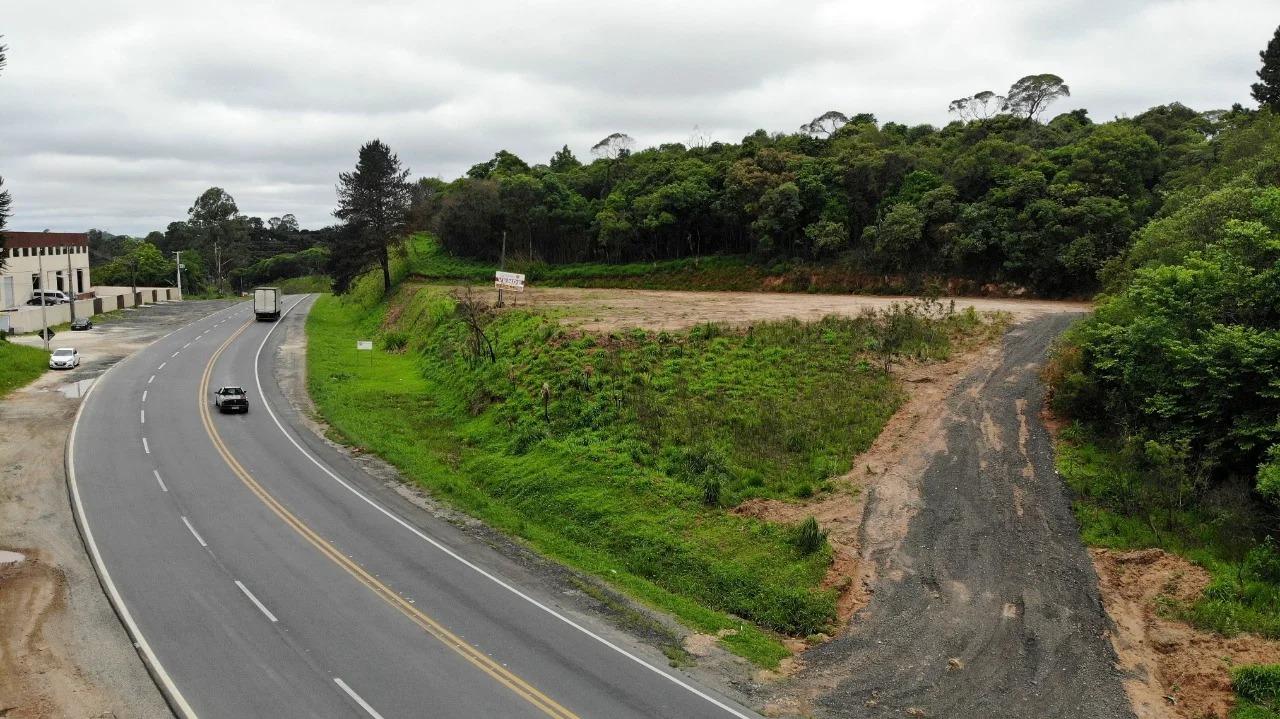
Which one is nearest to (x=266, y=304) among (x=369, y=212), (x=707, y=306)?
(x=369, y=212)

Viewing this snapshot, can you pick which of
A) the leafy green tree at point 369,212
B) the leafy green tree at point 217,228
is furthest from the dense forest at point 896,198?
the leafy green tree at point 217,228

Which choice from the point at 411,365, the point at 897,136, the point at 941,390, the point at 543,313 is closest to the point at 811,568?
the point at 941,390

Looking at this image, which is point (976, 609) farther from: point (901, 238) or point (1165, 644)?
point (901, 238)

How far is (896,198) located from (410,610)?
61.0m

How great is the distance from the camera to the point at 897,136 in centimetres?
8844

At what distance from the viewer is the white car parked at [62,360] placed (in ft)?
156

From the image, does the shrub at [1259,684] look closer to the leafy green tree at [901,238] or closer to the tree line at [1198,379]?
the tree line at [1198,379]

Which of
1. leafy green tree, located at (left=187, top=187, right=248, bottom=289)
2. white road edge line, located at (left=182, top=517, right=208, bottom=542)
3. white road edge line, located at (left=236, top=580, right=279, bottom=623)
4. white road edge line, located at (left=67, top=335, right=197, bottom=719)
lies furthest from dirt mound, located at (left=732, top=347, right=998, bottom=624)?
leafy green tree, located at (left=187, top=187, right=248, bottom=289)

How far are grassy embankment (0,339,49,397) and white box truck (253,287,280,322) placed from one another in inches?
945

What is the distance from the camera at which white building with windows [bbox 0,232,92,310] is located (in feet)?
253

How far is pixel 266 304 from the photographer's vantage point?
75.3 meters

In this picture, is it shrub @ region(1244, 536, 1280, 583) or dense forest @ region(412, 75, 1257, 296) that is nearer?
shrub @ region(1244, 536, 1280, 583)

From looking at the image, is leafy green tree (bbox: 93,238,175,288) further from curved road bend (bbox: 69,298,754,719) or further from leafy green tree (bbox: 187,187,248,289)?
curved road bend (bbox: 69,298,754,719)

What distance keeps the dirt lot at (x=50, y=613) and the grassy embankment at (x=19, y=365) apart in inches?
343
